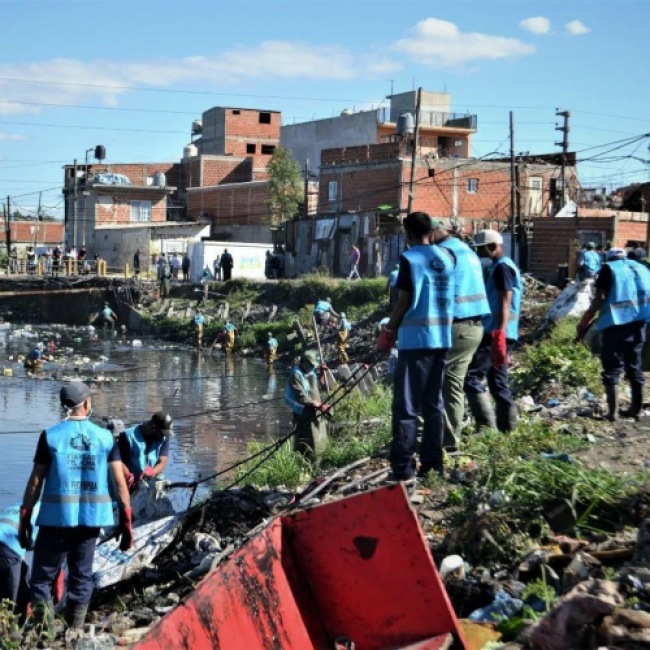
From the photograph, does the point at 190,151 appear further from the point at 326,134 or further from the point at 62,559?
the point at 62,559

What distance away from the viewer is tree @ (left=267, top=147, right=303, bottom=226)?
5047 centimetres

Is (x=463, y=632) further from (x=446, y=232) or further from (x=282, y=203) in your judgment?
(x=282, y=203)

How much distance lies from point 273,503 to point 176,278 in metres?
37.2

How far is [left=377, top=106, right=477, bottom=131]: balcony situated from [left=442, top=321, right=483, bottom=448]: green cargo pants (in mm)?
50913

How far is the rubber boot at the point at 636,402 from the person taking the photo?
8.70 m

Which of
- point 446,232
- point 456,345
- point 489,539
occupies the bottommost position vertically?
point 489,539

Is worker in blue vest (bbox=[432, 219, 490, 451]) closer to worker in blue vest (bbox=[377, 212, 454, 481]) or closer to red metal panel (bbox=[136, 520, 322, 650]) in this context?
worker in blue vest (bbox=[377, 212, 454, 481])

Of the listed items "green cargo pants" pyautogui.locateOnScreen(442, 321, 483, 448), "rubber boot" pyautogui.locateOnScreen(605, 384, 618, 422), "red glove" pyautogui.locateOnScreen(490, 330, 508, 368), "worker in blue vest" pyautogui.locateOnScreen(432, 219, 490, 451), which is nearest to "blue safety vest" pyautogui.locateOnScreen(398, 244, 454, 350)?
"worker in blue vest" pyautogui.locateOnScreen(432, 219, 490, 451)

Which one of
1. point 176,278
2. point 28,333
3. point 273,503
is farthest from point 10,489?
point 176,278

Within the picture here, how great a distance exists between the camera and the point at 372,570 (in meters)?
4.72

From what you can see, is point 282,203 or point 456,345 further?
point 282,203

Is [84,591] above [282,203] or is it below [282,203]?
below

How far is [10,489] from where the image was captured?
12.4 meters

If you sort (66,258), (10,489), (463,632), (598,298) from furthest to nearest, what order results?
(66,258)
(10,489)
(598,298)
(463,632)
